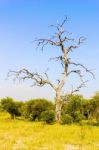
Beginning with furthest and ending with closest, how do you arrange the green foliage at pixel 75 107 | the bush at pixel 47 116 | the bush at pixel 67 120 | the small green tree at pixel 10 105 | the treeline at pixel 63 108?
the small green tree at pixel 10 105
the treeline at pixel 63 108
the green foliage at pixel 75 107
the bush at pixel 67 120
the bush at pixel 47 116

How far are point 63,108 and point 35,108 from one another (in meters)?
2.92

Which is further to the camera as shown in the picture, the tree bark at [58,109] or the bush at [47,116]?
the tree bark at [58,109]

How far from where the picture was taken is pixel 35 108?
35656 millimetres

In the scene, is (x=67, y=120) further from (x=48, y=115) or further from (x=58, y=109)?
(x=58, y=109)

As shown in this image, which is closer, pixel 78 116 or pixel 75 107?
pixel 78 116

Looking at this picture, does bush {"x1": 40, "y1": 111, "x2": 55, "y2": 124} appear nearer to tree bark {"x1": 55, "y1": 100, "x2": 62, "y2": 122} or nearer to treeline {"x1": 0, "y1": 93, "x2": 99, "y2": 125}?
treeline {"x1": 0, "y1": 93, "x2": 99, "y2": 125}

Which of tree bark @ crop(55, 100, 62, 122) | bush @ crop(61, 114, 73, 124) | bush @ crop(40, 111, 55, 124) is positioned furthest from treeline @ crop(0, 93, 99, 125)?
bush @ crop(40, 111, 55, 124)

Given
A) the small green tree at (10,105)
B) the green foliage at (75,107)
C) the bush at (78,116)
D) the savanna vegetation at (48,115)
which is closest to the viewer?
the savanna vegetation at (48,115)

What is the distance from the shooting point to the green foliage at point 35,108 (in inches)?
1398

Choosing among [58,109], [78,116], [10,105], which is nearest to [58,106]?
[58,109]

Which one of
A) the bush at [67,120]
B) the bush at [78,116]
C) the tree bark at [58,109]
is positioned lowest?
the bush at [67,120]

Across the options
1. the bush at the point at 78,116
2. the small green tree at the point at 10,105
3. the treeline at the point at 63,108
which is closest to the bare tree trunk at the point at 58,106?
the treeline at the point at 63,108

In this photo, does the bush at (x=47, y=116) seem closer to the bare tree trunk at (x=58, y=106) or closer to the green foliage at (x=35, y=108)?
the bare tree trunk at (x=58, y=106)

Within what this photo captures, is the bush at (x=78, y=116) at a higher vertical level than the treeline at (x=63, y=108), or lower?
lower
